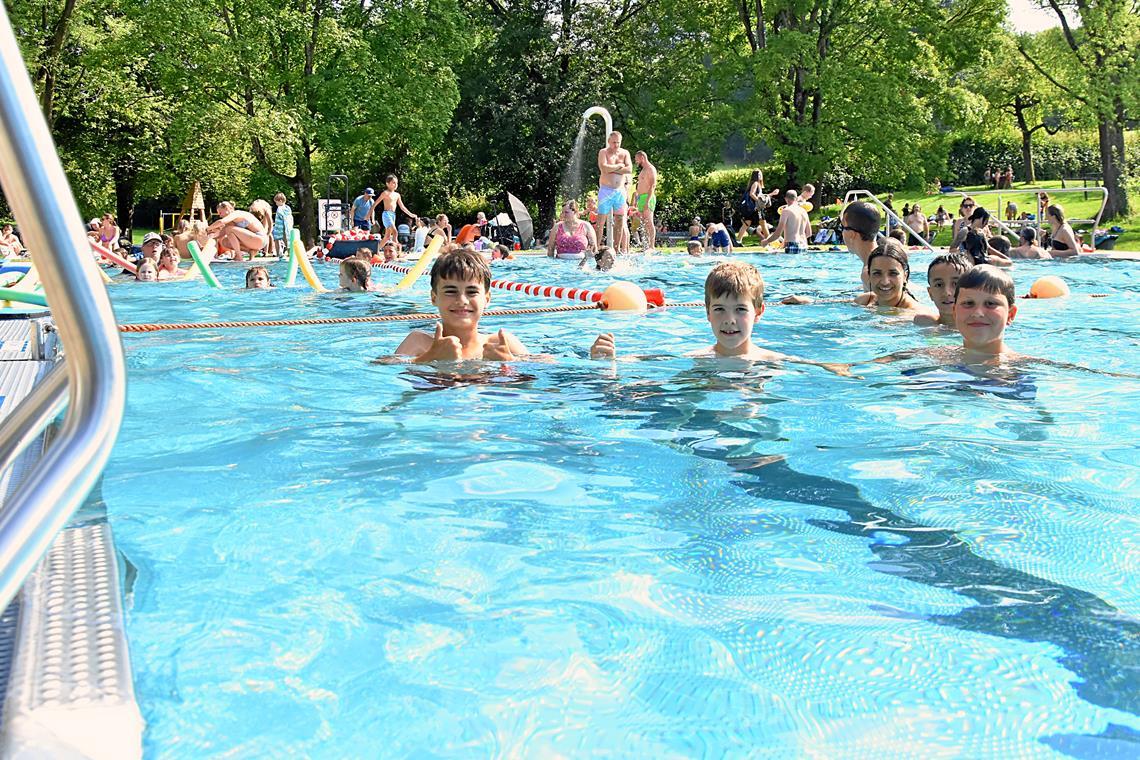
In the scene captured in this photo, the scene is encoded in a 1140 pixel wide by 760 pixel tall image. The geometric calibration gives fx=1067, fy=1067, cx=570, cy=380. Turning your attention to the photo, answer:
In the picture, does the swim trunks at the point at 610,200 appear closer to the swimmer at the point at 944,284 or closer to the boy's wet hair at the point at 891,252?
the boy's wet hair at the point at 891,252

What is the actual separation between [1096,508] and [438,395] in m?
3.27

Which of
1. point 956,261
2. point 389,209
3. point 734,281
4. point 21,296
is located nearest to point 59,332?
point 734,281

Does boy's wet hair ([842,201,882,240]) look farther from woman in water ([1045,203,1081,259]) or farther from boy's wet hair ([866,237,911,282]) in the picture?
woman in water ([1045,203,1081,259])

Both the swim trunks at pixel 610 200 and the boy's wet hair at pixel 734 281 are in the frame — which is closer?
the boy's wet hair at pixel 734 281

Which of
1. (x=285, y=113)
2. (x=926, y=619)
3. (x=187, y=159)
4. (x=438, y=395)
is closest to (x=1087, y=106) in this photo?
(x=285, y=113)

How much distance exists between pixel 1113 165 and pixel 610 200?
15.5 m

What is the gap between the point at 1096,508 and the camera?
3.50 metres

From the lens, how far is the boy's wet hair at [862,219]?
32.3 feet


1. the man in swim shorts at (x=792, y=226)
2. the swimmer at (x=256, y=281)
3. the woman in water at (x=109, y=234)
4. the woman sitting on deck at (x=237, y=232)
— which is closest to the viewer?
the swimmer at (x=256, y=281)

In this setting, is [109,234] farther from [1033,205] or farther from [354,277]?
[1033,205]

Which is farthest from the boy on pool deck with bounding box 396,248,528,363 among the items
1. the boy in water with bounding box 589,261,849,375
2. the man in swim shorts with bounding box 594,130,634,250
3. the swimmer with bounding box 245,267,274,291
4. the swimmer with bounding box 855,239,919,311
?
the man in swim shorts with bounding box 594,130,634,250

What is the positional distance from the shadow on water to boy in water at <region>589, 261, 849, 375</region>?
1.71m

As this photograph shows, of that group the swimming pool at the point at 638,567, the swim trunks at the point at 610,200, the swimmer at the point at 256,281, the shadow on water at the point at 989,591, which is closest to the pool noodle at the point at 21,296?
the swimming pool at the point at 638,567

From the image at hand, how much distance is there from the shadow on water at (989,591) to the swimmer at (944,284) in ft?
13.1
